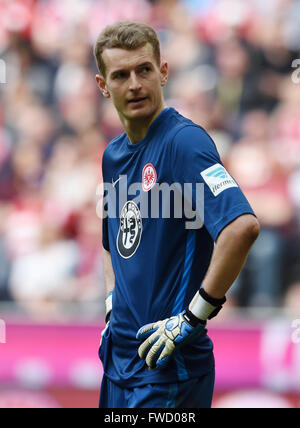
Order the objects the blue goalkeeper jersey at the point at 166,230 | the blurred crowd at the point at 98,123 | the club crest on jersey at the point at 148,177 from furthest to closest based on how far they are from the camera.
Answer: the blurred crowd at the point at 98,123, the club crest on jersey at the point at 148,177, the blue goalkeeper jersey at the point at 166,230

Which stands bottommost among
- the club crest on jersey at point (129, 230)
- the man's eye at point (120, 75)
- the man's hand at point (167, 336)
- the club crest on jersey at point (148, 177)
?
the man's hand at point (167, 336)

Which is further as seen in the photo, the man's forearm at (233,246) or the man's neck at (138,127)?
the man's neck at (138,127)

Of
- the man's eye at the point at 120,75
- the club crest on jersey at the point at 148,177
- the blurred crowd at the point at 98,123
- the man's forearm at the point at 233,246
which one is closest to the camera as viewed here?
the man's forearm at the point at 233,246

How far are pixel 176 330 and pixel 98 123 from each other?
5.72 m

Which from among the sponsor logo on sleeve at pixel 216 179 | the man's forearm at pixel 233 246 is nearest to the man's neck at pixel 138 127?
the sponsor logo on sleeve at pixel 216 179

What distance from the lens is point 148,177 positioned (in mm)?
3018

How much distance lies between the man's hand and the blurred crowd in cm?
375

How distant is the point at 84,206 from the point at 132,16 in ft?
9.55

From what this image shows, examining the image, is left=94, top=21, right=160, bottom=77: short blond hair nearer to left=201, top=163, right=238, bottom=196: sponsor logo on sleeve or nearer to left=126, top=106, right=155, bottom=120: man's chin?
left=126, top=106, right=155, bottom=120: man's chin

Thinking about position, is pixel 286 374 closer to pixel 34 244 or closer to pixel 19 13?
pixel 34 244

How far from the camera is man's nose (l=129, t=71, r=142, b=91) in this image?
3.02 meters

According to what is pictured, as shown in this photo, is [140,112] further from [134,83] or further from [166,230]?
[166,230]

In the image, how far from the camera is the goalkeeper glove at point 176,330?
278 cm

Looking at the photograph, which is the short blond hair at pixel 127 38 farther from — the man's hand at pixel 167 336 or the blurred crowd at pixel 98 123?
the blurred crowd at pixel 98 123
